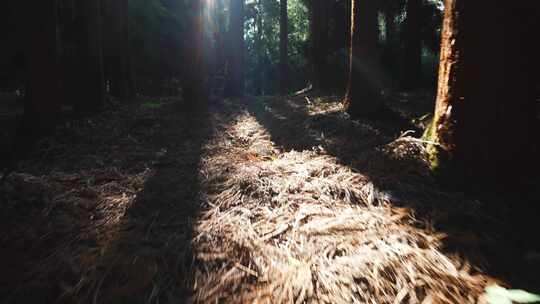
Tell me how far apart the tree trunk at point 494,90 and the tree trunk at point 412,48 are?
7852 millimetres

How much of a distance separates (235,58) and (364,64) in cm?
631

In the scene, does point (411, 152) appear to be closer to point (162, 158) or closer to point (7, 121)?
point (162, 158)

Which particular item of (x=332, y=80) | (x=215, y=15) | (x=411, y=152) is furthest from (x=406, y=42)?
(x=215, y=15)

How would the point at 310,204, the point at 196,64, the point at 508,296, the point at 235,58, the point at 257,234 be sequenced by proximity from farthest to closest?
the point at 235,58
the point at 196,64
the point at 310,204
the point at 257,234
the point at 508,296

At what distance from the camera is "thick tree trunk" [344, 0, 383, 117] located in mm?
4438

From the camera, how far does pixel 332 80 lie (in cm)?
958

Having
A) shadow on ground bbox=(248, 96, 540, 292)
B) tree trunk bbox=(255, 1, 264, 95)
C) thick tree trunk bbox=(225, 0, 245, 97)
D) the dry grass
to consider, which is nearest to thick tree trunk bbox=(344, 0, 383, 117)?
shadow on ground bbox=(248, 96, 540, 292)

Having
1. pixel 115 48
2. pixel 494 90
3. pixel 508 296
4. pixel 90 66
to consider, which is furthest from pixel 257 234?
pixel 115 48

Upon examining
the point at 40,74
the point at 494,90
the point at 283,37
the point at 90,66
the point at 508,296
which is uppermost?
the point at 283,37

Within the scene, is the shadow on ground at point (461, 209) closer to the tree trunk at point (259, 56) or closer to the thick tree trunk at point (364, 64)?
the thick tree trunk at point (364, 64)

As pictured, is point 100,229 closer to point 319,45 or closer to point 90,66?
point 90,66

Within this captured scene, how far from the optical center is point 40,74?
406 cm

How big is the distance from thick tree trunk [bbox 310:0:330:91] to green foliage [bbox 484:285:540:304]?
857cm

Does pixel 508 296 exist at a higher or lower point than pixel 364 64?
lower
